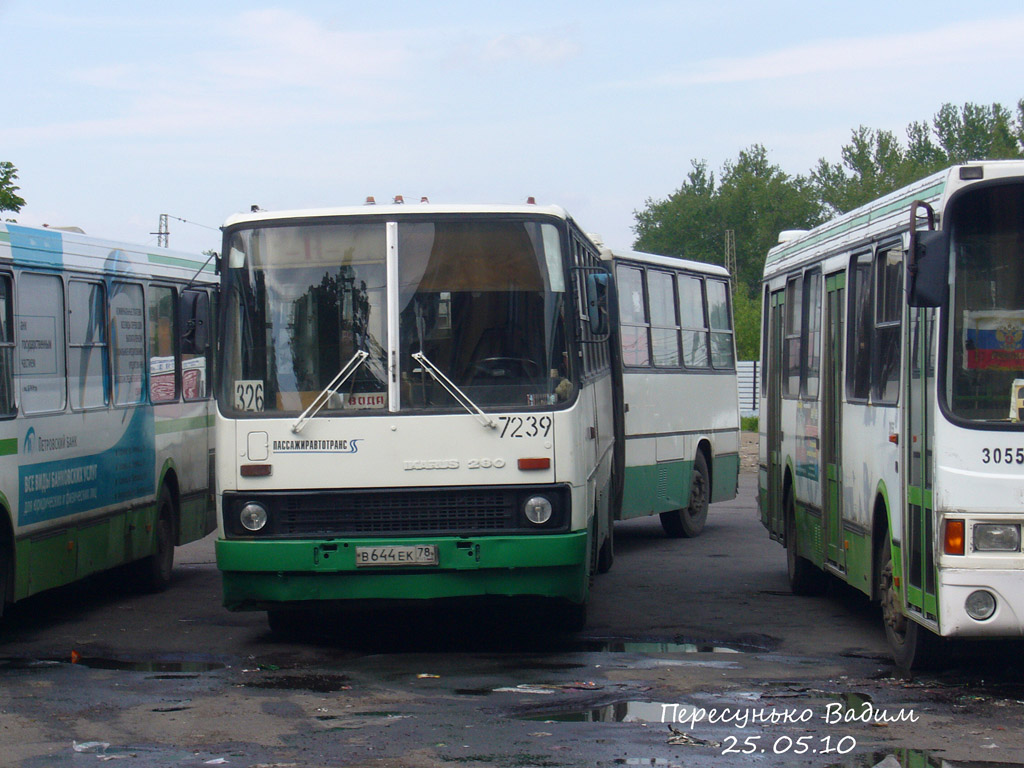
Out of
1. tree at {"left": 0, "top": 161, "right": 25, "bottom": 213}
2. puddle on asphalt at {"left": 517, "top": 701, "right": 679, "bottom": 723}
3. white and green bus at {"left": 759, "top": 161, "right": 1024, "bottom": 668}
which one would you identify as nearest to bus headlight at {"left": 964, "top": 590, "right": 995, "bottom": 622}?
white and green bus at {"left": 759, "top": 161, "right": 1024, "bottom": 668}

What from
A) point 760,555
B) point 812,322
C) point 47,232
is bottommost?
point 760,555

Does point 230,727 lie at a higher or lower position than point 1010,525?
lower

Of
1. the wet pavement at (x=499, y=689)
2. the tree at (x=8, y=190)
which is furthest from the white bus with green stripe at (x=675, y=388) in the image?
the tree at (x=8, y=190)

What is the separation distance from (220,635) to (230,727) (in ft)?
10.9

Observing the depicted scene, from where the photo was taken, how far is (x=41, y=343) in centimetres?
1087

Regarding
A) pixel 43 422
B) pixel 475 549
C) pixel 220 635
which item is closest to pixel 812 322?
pixel 475 549

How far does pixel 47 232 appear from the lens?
1137cm

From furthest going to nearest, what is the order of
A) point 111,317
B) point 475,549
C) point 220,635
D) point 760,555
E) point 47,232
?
point 760,555
point 111,317
point 47,232
point 220,635
point 475,549

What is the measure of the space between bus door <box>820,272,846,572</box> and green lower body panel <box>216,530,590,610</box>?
2286 millimetres

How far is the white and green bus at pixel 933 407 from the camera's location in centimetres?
748

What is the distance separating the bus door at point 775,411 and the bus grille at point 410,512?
4546mm

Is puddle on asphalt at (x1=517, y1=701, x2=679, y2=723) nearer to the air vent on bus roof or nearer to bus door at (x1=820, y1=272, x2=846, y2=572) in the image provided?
bus door at (x1=820, y1=272, x2=846, y2=572)

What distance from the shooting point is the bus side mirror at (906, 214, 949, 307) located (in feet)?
24.1

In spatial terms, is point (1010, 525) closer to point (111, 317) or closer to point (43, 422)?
point (43, 422)
